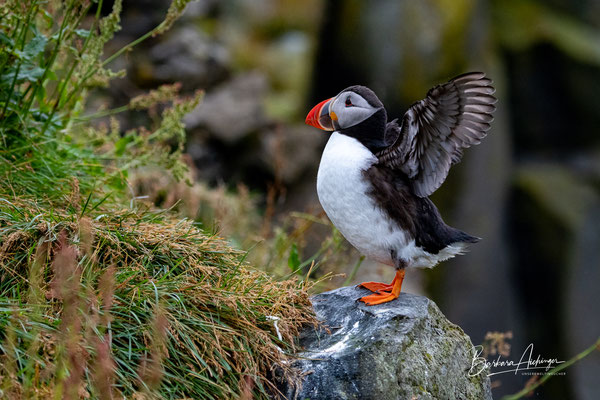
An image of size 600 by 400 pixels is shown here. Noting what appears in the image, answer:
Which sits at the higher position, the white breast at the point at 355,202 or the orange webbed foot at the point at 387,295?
the white breast at the point at 355,202

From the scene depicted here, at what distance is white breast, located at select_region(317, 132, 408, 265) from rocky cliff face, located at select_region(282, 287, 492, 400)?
29cm

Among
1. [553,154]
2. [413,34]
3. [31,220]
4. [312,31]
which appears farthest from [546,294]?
[31,220]

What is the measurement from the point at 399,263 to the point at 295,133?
6.14 meters

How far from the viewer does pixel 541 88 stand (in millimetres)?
9906

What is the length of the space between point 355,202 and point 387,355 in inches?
25.6

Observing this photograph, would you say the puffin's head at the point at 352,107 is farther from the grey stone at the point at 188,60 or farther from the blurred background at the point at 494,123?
the grey stone at the point at 188,60

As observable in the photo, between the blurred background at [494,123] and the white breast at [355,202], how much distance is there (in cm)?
477

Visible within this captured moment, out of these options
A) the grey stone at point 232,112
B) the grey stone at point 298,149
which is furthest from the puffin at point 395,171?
the grey stone at point 298,149

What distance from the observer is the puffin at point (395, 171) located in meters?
2.74

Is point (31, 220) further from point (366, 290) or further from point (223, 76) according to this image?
point (223, 76)

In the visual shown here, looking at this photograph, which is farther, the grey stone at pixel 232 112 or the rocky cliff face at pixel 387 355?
the grey stone at pixel 232 112

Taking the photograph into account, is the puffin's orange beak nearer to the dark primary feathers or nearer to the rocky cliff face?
the dark primary feathers

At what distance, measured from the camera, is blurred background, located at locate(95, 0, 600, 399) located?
809 cm

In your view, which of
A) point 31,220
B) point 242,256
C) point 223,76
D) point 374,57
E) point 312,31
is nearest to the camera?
point 31,220
